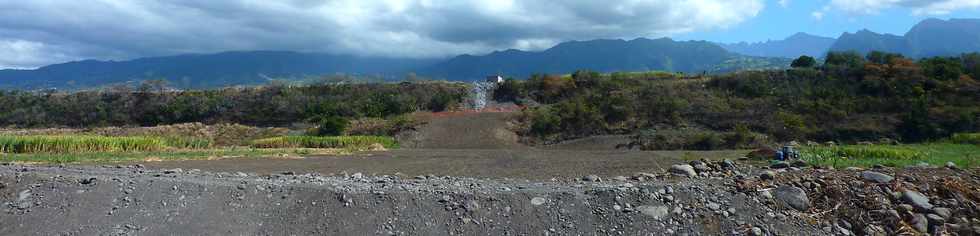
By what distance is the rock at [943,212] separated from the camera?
6.73 m

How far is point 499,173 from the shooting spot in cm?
1382

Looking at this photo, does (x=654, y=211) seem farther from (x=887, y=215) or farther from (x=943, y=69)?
(x=943, y=69)

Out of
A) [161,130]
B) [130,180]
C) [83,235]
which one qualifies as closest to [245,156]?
[130,180]

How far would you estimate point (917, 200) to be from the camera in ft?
23.0

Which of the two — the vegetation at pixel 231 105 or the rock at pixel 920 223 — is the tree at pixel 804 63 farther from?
the rock at pixel 920 223

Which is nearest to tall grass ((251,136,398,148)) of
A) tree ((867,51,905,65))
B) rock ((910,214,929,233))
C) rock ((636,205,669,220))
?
rock ((636,205,669,220))

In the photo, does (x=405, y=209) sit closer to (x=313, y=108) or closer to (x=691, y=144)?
(x=691, y=144)

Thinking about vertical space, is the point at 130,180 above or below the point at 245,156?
above

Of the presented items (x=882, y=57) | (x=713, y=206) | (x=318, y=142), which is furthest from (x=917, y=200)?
(x=882, y=57)

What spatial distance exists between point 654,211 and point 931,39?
199 meters

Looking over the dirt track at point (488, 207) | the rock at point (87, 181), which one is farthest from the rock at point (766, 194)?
the rock at point (87, 181)

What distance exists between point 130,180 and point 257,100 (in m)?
40.7

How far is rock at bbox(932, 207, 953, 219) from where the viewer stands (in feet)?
22.1

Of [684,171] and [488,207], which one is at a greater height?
[488,207]
